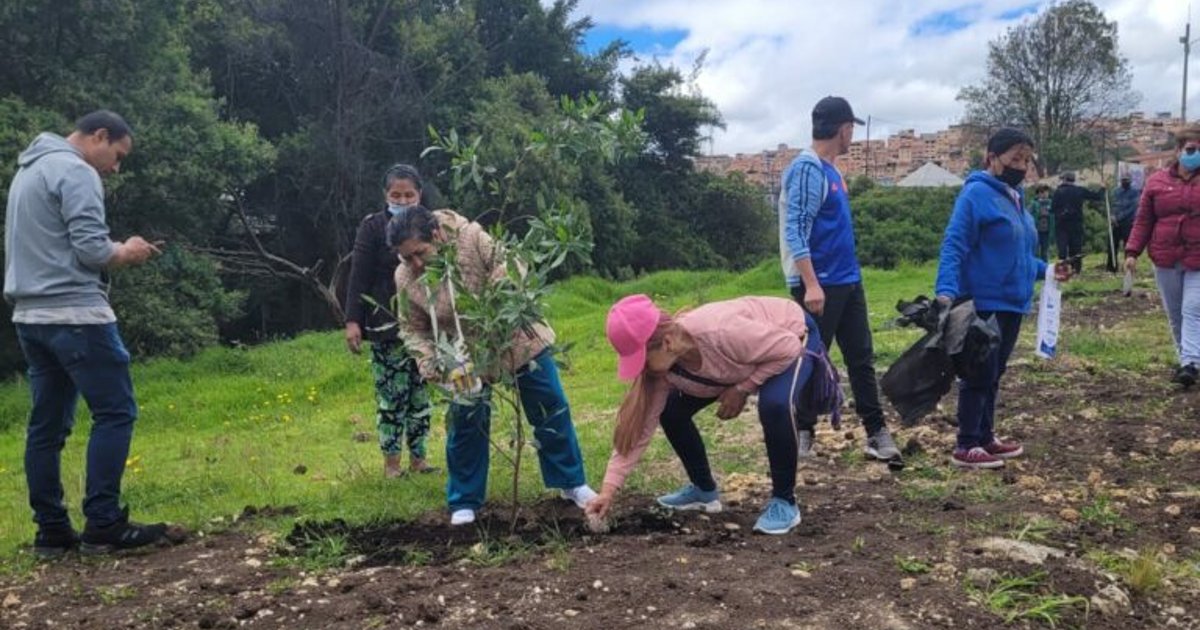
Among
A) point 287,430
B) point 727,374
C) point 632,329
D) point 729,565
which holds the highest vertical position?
point 632,329

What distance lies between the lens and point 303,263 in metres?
23.2

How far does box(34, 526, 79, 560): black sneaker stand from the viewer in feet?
13.7

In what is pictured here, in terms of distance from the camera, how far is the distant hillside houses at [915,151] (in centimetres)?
3567

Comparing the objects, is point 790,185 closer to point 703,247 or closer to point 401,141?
point 401,141

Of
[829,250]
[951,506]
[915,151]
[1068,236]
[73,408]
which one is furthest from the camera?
[915,151]

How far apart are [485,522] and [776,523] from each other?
47.9 inches

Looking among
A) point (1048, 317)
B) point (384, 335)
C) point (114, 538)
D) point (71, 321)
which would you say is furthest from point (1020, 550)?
point (71, 321)

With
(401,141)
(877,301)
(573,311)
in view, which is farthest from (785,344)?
(401,141)

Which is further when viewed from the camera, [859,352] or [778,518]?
[859,352]

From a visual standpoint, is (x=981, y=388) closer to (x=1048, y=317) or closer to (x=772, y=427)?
(x=1048, y=317)

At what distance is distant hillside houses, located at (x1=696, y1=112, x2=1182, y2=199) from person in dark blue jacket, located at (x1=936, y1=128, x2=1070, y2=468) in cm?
78

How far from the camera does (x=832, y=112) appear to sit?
4801mm

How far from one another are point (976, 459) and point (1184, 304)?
2712 millimetres

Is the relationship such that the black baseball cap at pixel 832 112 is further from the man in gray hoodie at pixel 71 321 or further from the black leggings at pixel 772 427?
the man in gray hoodie at pixel 71 321
